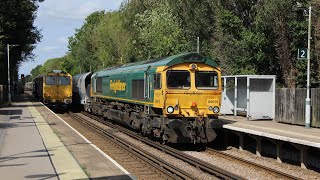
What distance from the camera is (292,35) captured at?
1069 inches

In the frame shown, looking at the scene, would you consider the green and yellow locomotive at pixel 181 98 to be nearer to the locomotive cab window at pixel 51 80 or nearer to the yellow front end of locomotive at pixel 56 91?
the yellow front end of locomotive at pixel 56 91

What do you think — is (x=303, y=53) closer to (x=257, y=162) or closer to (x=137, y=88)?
(x=257, y=162)

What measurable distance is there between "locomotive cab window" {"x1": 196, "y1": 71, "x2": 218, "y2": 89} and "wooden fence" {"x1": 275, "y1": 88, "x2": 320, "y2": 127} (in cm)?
411

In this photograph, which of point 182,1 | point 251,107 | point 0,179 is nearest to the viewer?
point 0,179

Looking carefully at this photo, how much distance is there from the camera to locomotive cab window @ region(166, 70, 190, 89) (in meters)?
15.5

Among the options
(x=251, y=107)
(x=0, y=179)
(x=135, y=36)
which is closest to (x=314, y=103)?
(x=251, y=107)

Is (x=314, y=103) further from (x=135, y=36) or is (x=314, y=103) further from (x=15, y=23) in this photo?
(x=15, y=23)

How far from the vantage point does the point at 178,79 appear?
51.4ft

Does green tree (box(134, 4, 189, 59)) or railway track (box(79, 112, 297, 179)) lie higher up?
green tree (box(134, 4, 189, 59))

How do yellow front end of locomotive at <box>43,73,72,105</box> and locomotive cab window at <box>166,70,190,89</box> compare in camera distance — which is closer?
locomotive cab window at <box>166,70,190,89</box>

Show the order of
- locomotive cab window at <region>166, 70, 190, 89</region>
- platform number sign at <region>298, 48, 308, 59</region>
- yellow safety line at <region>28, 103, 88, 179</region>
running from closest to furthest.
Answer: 1. yellow safety line at <region>28, 103, 88, 179</region>
2. locomotive cab window at <region>166, 70, 190, 89</region>
3. platform number sign at <region>298, 48, 308, 59</region>

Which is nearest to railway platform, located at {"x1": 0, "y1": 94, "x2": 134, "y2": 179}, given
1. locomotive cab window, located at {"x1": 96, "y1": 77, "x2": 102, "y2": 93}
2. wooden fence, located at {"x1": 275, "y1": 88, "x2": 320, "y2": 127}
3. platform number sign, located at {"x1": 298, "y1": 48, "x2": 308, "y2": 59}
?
wooden fence, located at {"x1": 275, "y1": 88, "x2": 320, "y2": 127}

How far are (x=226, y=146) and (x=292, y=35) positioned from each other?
42.2ft

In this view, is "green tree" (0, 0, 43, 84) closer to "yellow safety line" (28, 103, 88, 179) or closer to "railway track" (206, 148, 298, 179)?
"yellow safety line" (28, 103, 88, 179)
